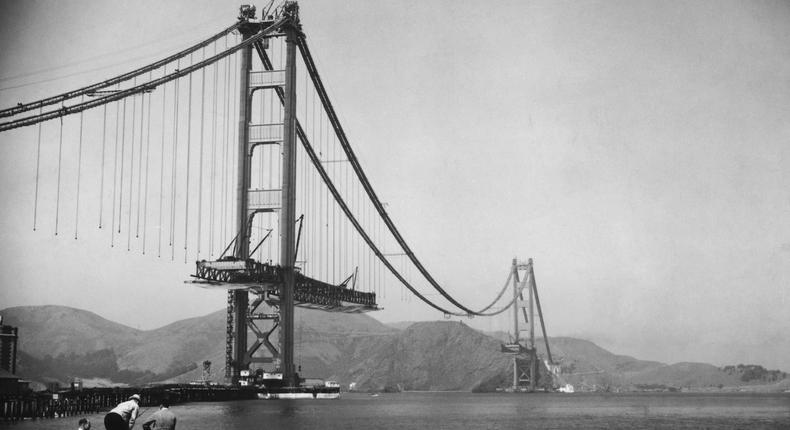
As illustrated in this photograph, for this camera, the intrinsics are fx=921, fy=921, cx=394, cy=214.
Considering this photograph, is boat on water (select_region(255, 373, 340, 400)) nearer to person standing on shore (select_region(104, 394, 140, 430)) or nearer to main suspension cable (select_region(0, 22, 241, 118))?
→ main suspension cable (select_region(0, 22, 241, 118))

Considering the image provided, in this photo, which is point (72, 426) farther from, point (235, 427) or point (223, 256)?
point (223, 256)

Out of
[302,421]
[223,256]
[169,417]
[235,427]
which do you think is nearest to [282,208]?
→ [223,256]

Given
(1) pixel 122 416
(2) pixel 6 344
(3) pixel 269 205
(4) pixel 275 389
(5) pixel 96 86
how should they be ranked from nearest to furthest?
1. (1) pixel 122 416
2. (5) pixel 96 86
3. (2) pixel 6 344
4. (3) pixel 269 205
5. (4) pixel 275 389

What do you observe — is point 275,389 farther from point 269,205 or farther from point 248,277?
point 269,205

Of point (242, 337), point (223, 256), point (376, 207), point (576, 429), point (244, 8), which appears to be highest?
point (244, 8)

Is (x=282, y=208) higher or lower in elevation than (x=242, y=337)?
higher

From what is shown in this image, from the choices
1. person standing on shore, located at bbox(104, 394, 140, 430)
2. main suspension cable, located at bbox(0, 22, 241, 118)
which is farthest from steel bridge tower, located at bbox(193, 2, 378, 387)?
person standing on shore, located at bbox(104, 394, 140, 430)

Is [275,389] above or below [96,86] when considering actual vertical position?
below

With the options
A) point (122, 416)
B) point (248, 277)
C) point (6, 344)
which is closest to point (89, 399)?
point (6, 344)
